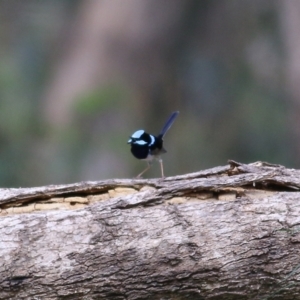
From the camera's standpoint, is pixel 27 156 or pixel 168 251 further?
pixel 27 156

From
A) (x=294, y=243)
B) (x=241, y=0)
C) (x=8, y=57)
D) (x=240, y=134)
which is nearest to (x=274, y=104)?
(x=240, y=134)

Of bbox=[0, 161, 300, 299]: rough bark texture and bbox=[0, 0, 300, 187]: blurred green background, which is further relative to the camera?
bbox=[0, 0, 300, 187]: blurred green background

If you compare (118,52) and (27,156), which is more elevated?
(118,52)

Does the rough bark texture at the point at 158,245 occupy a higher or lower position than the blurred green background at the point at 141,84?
lower

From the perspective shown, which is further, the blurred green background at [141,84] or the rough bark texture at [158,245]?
the blurred green background at [141,84]

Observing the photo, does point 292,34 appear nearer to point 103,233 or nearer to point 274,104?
point 274,104
